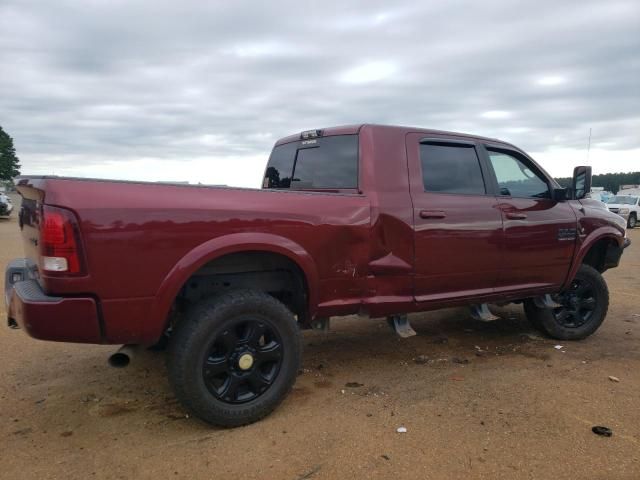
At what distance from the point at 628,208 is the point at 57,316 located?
27.4 meters

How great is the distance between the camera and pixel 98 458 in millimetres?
2781

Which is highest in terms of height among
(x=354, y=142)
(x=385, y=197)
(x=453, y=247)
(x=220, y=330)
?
(x=354, y=142)

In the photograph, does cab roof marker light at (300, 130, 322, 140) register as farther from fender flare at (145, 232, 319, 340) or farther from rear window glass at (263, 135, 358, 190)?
fender flare at (145, 232, 319, 340)

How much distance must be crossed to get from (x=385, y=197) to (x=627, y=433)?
209 cm

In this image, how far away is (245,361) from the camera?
3127mm

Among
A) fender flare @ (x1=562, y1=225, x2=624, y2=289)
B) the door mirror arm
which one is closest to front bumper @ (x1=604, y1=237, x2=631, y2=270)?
fender flare @ (x1=562, y1=225, x2=624, y2=289)

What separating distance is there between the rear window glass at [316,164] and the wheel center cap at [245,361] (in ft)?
4.83

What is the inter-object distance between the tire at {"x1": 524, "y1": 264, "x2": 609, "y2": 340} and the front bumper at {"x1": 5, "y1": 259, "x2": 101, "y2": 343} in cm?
399

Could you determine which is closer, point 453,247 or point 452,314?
point 453,247

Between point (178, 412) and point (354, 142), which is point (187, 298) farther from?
point (354, 142)

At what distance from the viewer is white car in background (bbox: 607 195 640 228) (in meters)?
24.6

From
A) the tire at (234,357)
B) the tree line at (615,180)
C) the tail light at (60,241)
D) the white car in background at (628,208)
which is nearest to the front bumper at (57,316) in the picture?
the tail light at (60,241)

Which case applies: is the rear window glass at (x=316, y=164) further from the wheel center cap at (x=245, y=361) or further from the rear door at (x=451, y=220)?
the wheel center cap at (x=245, y=361)

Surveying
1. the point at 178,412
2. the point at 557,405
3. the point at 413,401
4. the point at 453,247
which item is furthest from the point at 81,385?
the point at 557,405
